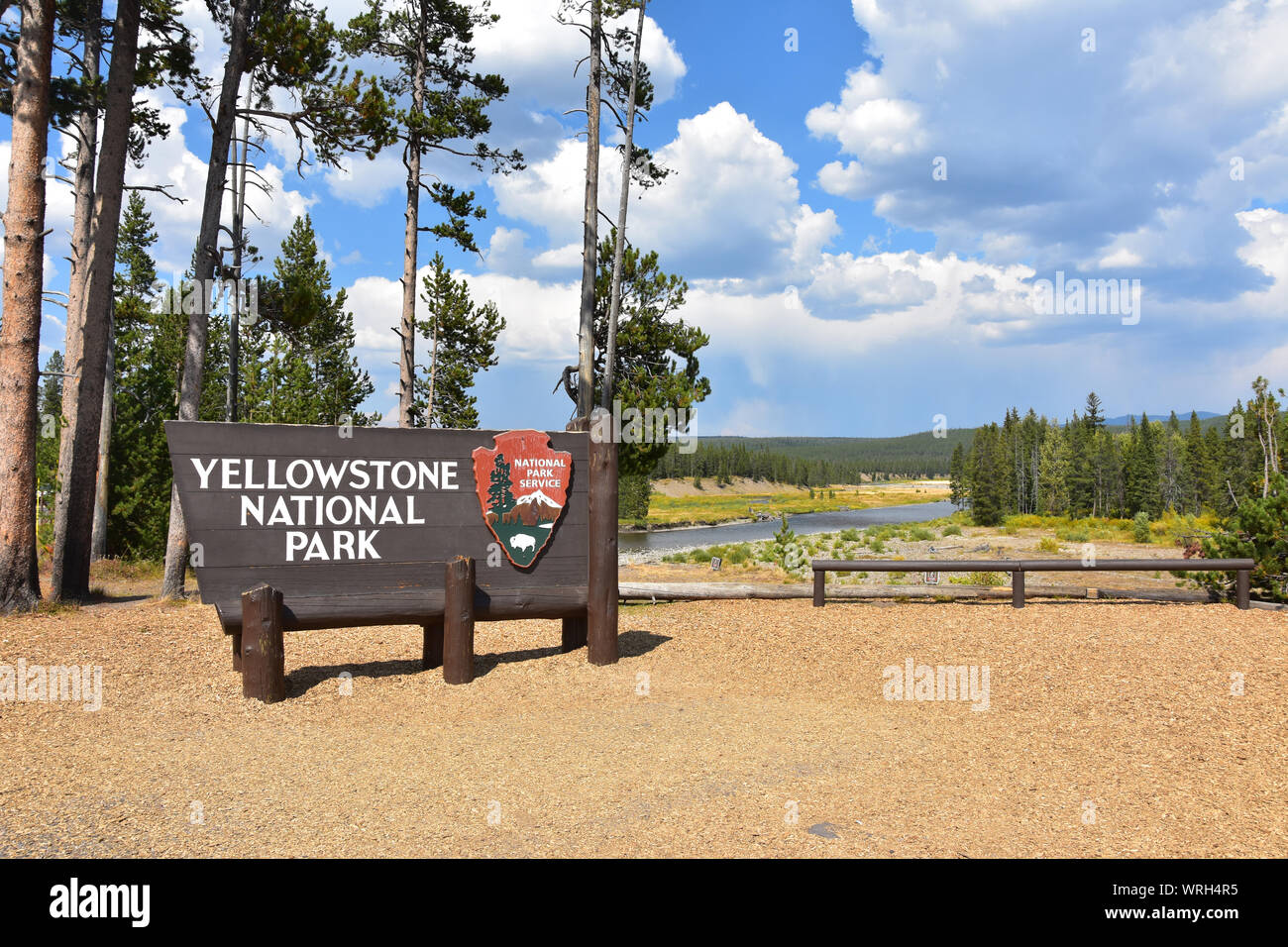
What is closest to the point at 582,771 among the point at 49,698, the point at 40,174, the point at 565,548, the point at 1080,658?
the point at 565,548

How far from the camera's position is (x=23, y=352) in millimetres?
10242

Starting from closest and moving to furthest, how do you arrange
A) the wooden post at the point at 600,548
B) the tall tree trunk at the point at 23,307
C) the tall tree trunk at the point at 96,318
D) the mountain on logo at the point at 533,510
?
1. the mountain on logo at the point at 533,510
2. the wooden post at the point at 600,548
3. the tall tree trunk at the point at 23,307
4. the tall tree trunk at the point at 96,318

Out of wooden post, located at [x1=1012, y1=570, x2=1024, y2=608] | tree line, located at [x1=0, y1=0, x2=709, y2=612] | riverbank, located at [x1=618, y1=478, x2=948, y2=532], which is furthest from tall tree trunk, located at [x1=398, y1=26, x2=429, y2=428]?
riverbank, located at [x1=618, y1=478, x2=948, y2=532]

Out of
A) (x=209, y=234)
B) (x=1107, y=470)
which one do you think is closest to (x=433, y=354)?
(x=209, y=234)

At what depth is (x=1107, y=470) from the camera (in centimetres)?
9350

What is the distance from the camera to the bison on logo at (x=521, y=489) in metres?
8.25

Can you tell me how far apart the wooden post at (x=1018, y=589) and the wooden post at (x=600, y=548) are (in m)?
6.69

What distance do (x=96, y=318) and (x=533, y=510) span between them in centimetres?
872

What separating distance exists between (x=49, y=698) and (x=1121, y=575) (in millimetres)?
25656

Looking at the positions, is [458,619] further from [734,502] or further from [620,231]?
[734,502]

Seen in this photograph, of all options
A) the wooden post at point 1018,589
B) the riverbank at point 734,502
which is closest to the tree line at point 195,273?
the wooden post at point 1018,589

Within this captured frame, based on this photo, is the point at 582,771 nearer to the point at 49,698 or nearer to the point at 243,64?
the point at 49,698

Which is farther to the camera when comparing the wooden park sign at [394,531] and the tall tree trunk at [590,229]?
the tall tree trunk at [590,229]

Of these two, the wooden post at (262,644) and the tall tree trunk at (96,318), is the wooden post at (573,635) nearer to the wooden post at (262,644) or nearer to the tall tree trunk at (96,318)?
the wooden post at (262,644)
